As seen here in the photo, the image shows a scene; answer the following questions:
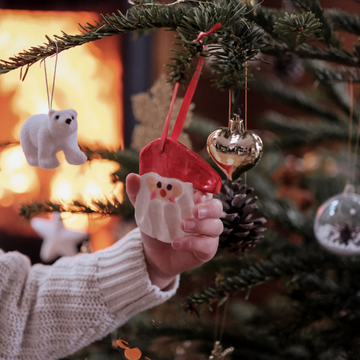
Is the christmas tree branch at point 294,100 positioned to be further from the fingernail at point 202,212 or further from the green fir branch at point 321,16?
the fingernail at point 202,212

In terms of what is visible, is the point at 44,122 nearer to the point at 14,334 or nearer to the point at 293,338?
the point at 14,334

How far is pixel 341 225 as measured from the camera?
0.58 m

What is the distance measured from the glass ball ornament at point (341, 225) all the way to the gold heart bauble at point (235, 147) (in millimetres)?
294

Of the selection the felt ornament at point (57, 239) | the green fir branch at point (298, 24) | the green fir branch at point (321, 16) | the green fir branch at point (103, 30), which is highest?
the green fir branch at point (321, 16)

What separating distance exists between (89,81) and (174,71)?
134 cm

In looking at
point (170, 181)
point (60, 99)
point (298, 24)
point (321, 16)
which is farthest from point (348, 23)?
point (60, 99)

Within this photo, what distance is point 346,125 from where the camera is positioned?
78cm

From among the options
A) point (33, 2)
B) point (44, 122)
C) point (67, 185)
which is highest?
point (33, 2)

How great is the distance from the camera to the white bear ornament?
0.32m

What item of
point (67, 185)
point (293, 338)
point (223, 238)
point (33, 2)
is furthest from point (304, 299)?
point (33, 2)

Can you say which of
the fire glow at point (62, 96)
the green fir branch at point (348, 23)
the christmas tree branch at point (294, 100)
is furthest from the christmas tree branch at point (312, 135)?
the fire glow at point (62, 96)

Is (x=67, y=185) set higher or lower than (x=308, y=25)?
lower

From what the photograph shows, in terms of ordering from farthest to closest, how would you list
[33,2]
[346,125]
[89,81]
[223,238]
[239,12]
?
1. [89,81]
2. [33,2]
3. [346,125]
4. [223,238]
5. [239,12]

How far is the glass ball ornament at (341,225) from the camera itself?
55cm
